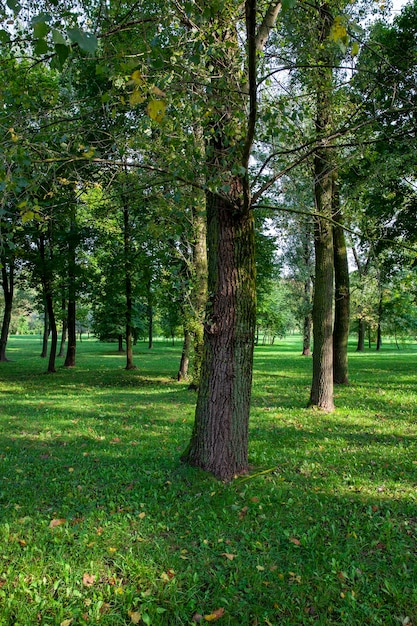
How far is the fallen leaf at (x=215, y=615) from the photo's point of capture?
2.69 m

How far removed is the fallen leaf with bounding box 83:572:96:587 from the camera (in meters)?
2.97

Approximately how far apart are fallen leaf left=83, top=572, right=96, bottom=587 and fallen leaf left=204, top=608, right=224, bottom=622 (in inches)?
33.2

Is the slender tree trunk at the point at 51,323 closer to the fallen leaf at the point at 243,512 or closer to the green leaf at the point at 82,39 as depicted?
the fallen leaf at the point at 243,512

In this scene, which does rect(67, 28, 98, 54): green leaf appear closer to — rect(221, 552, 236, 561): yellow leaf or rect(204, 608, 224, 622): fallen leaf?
rect(204, 608, 224, 622): fallen leaf

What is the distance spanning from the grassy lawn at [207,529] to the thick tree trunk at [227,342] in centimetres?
39

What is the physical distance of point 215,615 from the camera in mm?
2721

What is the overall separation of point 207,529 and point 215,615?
1021mm

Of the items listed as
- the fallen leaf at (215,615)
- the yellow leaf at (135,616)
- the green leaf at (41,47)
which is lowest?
the fallen leaf at (215,615)

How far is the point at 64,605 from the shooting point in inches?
110

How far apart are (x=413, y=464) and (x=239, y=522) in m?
2.77

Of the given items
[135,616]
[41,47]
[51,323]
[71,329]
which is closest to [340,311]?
[135,616]

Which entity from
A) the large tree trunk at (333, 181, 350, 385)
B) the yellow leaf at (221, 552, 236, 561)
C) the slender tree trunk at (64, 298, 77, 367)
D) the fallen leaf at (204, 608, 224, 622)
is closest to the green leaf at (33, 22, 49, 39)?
the fallen leaf at (204, 608, 224, 622)

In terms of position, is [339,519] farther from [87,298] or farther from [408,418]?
[87,298]

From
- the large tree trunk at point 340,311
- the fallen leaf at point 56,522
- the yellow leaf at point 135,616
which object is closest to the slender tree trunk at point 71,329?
the large tree trunk at point 340,311
